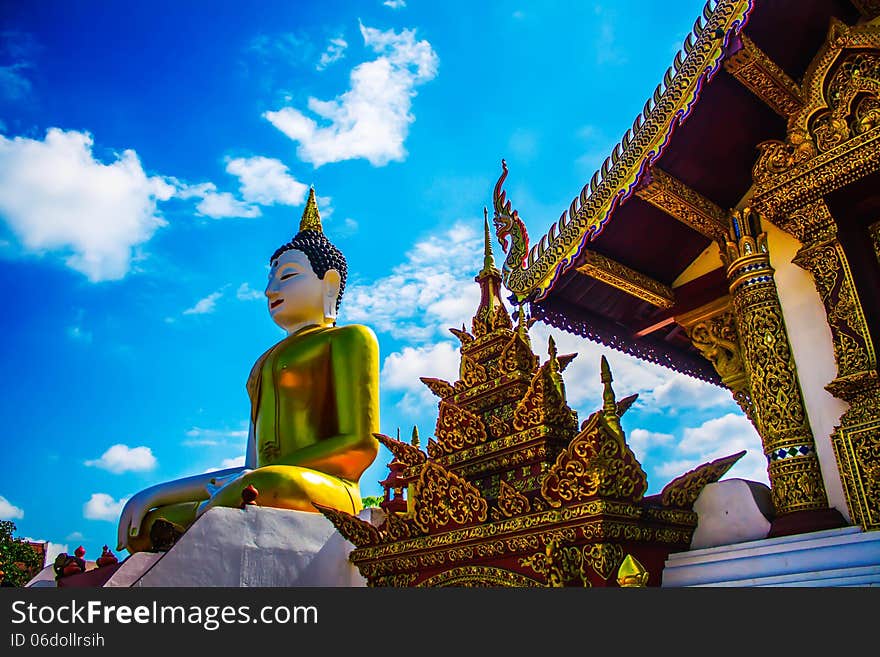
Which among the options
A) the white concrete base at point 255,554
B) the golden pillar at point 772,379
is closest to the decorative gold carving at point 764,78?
the golden pillar at point 772,379

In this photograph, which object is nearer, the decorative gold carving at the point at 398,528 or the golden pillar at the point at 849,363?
the golden pillar at the point at 849,363

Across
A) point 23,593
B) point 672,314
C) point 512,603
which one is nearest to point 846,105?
point 672,314

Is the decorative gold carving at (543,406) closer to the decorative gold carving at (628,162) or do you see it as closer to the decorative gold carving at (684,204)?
the decorative gold carving at (628,162)

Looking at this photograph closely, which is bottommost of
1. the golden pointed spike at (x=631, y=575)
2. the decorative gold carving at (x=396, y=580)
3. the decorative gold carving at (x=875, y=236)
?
Answer: the golden pointed spike at (x=631, y=575)

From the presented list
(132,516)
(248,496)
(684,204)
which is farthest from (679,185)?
(132,516)

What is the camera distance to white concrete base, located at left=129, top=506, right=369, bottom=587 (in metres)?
4.60

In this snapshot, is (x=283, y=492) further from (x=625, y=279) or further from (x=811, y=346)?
(x=811, y=346)

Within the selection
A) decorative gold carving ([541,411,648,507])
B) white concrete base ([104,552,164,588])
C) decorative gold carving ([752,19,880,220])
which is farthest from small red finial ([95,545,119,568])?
decorative gold carving ([752,19,880,220])

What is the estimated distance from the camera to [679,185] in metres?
4.57

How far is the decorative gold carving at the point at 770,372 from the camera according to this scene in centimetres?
375

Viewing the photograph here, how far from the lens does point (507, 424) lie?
13.8 ft

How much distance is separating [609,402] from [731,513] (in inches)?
31.9

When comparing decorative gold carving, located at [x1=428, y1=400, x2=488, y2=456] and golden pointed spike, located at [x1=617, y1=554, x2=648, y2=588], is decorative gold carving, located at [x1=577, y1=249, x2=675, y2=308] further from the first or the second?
golden pointed spike, located at [x1=617, y1=554, x2=648, y2=588]

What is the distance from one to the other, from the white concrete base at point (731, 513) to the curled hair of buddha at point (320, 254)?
5503 millimetres
